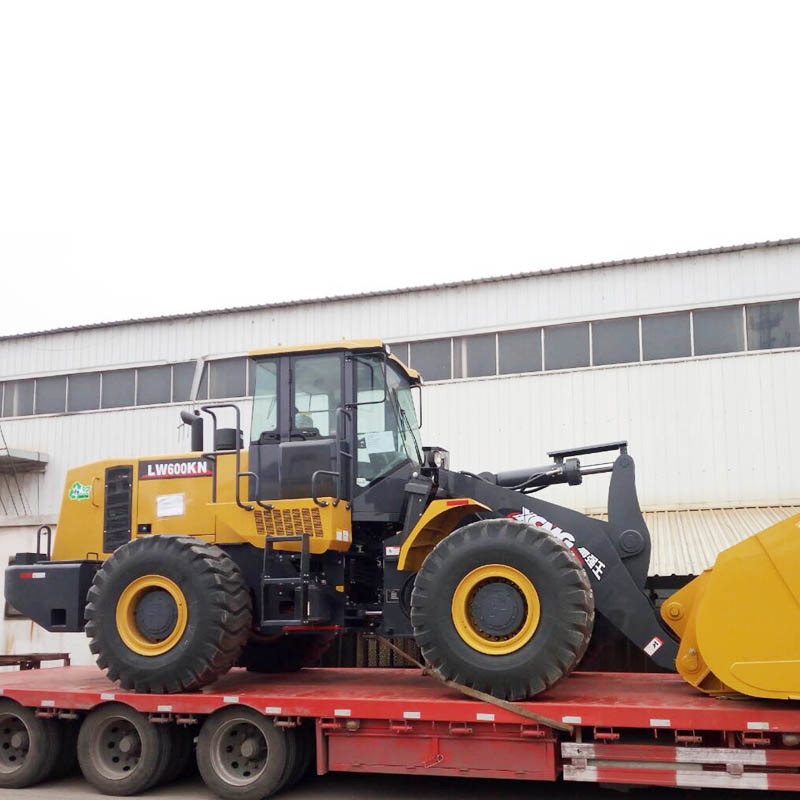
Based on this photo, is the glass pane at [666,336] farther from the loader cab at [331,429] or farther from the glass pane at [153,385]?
the glass pane at [153,385]

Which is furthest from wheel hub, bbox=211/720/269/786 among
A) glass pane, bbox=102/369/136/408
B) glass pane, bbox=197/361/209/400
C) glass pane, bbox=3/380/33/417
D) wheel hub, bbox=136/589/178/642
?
glass pane, bbox=3/380/33/417

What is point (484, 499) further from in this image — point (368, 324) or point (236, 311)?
point (236, 311)

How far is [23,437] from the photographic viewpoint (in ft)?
71.6

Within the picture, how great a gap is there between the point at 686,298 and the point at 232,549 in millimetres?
10769

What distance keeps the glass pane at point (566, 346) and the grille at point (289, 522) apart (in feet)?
A: 32.3

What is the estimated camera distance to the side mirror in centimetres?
898

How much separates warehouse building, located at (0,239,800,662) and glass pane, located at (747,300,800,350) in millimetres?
20

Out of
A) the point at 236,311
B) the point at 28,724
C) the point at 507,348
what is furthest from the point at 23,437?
the point at 28,724

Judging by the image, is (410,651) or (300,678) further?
(410,651)

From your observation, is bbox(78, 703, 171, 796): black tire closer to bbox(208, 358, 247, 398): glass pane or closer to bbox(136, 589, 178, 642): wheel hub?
bbox(136, 589, 178, 642): wheel hub

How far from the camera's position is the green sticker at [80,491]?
1004 cm

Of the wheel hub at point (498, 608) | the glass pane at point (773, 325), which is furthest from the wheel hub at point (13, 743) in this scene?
the glass pane at point (773, 325)

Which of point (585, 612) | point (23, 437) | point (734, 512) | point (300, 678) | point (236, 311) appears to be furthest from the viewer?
point (23, 437)

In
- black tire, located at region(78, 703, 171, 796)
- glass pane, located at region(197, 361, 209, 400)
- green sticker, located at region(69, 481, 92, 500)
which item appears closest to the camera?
black tire, located at region(78, 703, 171, 796)
